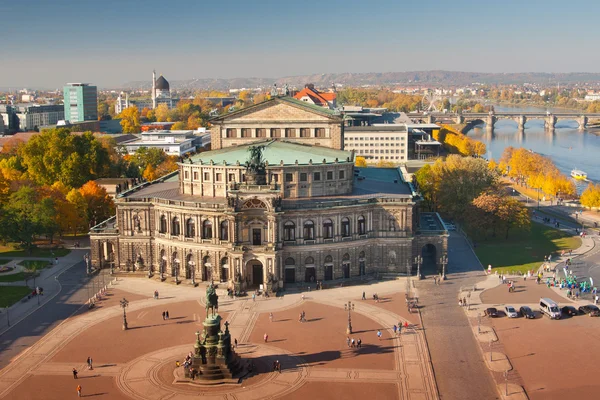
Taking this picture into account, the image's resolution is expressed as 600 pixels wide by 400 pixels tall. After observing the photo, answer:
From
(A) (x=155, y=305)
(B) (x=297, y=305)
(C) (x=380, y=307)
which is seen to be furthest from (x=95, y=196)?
(C) (x=380, y=307)

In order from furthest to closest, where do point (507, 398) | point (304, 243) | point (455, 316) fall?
point (304, 243) → point (455, 316) → point (507, 398)

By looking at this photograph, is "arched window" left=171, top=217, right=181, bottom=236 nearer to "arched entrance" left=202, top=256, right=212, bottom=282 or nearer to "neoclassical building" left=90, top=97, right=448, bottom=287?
"neoclassical building" left=90, top=97, right=448, bottom=287

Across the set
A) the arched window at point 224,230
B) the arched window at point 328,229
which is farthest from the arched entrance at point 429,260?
the arched window at point 224,230

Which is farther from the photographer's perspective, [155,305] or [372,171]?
[372,171]

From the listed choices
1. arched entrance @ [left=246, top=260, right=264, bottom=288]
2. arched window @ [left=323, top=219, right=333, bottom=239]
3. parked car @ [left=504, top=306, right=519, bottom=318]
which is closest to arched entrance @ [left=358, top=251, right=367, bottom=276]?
arched window @ [left=323, top=219, right=333, bottom=239]

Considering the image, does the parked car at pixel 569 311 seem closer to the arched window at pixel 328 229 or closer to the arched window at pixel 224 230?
the arched window at pixel 328 229

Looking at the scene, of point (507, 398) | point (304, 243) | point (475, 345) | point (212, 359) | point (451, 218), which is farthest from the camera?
point (451, 218)

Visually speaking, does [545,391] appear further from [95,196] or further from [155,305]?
[95,196]
